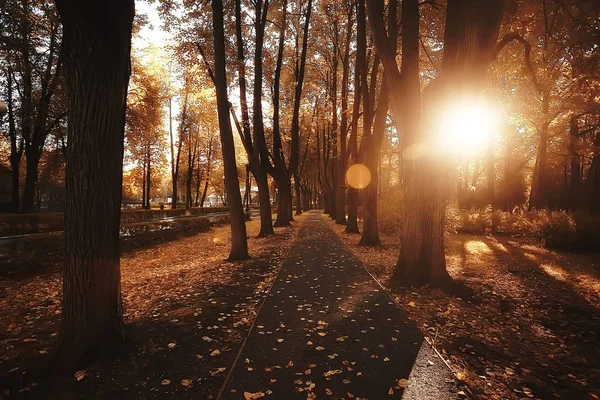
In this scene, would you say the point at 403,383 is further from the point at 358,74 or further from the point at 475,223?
the point at 475,223

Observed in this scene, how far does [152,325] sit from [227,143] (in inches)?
237

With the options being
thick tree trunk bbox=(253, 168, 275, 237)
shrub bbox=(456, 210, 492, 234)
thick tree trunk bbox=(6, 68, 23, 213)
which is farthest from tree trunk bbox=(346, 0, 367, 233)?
thick tree trunk bbox=(6, 68, 23, 213)

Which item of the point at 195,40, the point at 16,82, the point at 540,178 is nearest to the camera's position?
the point at 195,40

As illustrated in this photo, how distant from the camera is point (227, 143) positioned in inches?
374

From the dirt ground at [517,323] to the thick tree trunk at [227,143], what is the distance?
401 cm

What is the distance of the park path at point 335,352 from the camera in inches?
120

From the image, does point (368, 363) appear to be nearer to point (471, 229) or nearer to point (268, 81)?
point (471, 229)

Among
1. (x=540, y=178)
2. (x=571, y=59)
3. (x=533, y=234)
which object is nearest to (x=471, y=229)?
(x=533, y=234)

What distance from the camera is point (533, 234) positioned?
43.2ft

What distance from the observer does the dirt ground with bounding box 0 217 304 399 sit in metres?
3.11

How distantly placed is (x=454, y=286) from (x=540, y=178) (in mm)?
15721

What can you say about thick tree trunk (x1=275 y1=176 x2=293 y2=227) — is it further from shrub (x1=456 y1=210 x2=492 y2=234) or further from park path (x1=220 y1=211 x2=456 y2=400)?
park path (x1=220 y1=211 x2=456 y2=400)

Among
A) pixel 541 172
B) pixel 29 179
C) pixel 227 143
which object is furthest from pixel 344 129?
pixel 29 179

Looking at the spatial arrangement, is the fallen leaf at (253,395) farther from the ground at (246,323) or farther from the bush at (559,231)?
the bush at (559,231)
